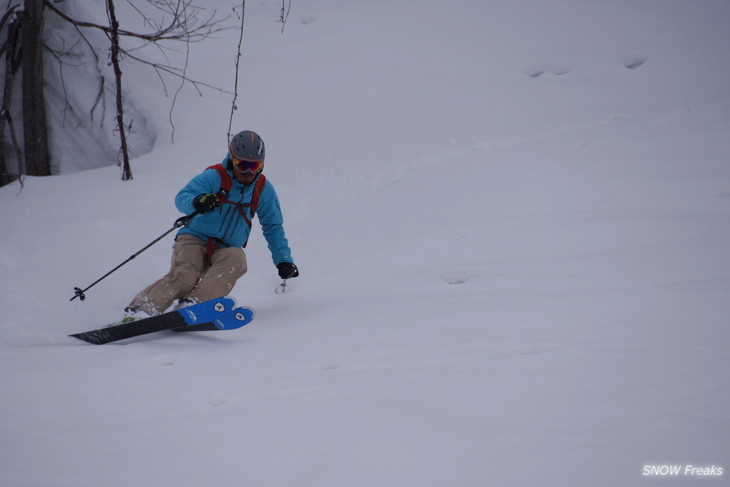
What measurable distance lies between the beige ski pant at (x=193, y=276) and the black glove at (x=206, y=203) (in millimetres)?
438

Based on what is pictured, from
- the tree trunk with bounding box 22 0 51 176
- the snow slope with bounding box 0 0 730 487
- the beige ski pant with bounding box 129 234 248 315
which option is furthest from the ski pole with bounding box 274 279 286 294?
the tree trunk with bounding box 22 0 51 176

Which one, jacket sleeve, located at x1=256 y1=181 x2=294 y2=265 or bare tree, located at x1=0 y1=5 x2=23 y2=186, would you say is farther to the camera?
bare tree, located at x1=0 y1=5 x2=23 y2=186

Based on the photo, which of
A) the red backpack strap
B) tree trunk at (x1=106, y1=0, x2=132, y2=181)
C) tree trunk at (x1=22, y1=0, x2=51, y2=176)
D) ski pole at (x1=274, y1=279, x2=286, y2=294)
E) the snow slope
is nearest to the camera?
the snow slope

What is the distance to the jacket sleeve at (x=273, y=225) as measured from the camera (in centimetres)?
457

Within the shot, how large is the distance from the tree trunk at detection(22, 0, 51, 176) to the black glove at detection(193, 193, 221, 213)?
5.42 m

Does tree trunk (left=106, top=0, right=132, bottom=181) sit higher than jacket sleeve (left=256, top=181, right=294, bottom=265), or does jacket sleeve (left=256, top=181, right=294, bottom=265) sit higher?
tree trunk (left=106, top=0, right=132, bottom=181)

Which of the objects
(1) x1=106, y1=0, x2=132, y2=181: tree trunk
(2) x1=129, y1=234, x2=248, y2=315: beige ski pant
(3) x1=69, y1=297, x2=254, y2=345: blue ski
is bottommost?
(3) x1=69, y1=297, x2=254, y2=345: blue ski

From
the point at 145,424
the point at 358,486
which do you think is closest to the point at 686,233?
the point at 358,486

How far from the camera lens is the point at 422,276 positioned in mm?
4617

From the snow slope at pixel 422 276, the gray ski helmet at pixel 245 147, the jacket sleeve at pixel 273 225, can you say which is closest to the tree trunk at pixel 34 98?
the snow slope at pixel 422 276

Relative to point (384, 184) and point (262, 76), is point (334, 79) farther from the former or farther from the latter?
point (384, 184)

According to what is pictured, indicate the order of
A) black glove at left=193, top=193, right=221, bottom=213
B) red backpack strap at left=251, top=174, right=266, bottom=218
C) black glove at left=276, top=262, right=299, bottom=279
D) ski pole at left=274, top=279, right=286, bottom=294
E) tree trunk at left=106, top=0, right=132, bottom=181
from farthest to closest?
tree trunk at left=106, top=0, right=132, bottom=181 → ski pole at left=274, top=279, right=286, bottom=294 → black glove at left=276, top=262, right=299, bottom=279 → red backpack strap at left=251, top=174, right=266, bottom=218 → black glove at left=193, top=193, right=221, bottom=213

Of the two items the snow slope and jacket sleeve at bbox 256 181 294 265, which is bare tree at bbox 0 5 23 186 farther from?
jacket sleeve at bbox 256 181 294 265

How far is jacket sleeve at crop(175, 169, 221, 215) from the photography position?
413 centimetres
